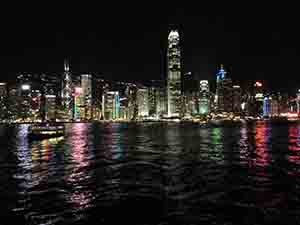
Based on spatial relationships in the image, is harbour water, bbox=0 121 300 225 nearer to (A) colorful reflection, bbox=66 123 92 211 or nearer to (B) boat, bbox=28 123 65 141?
(A) colorful reflection, bbox=66 123 92 211

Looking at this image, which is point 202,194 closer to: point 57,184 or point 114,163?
point 57,184

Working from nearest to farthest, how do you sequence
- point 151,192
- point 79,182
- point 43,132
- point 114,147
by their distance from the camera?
point 151,192
point 79,182
point 114,147
point 43,132

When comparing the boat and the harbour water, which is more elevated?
the boat

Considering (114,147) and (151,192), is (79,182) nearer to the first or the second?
(151,192)

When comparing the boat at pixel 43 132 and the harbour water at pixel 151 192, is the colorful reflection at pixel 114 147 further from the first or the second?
the boat at pixel 43 132

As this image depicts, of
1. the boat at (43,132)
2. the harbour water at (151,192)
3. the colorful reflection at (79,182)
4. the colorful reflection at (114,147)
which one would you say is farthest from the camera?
the boat at (43,132)

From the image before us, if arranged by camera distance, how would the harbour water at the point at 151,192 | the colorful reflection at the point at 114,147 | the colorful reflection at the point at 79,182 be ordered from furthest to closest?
the colorful reflection at the point at 114,147 < the colorful reflection at the point at 79,182 < the harbour water at the point at 151,192

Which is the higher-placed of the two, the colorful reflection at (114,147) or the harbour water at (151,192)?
the harbour water at (151,192)

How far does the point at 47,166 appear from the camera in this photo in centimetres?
3156

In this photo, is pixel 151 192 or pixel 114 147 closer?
pixel 151 192

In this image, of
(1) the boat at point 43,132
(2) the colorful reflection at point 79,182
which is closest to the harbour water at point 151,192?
(2) the colorful reflection at point 79,182

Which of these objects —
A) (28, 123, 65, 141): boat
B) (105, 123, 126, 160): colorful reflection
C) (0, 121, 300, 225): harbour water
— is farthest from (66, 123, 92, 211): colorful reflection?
(28, 123, 65, 141): boat

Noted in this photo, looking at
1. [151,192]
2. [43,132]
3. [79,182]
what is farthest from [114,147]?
[151,192]

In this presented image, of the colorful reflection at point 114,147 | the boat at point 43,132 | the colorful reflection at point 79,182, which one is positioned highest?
the boat at point 43,132
